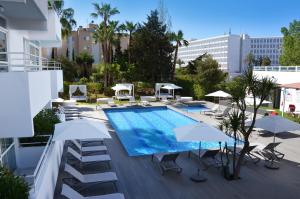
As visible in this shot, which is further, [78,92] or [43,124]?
[78,92]

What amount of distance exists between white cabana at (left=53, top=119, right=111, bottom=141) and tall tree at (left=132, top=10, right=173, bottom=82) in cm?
2818

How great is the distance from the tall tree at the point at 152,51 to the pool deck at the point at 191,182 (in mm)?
26114

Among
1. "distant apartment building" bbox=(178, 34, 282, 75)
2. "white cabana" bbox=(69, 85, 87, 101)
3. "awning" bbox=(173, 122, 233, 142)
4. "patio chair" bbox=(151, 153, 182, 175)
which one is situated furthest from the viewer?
"distant apartment building" bbox=(178, 34, 282, 75)

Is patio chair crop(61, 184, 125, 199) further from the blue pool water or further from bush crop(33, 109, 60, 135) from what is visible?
the blue pool water

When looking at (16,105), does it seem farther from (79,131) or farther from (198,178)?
(198,178)

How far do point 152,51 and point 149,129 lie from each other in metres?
20.0

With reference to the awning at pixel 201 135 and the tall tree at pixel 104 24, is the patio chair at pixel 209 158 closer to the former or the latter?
the awning at pixel 201 135

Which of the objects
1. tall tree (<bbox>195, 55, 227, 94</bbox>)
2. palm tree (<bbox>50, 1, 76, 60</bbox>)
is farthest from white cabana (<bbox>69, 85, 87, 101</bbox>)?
tall tree (<bbox>195, 55, 227, 94</bbox>)

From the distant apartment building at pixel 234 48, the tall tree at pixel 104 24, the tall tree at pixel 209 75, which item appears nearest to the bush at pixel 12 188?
the tall tree at pixel 209 75

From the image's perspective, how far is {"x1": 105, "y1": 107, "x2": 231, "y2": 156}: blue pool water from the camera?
16109mm

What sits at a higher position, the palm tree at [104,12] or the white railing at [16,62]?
the palm tree at [104,12]

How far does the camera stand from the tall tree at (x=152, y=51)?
38.3 meters

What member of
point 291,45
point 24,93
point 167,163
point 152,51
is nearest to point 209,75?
point 152,51

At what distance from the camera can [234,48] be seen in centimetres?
15288
